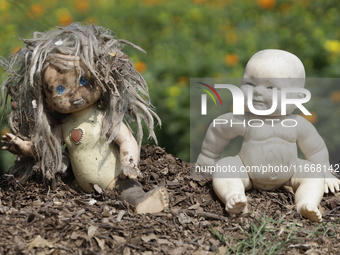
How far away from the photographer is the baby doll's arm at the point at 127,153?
2584mm

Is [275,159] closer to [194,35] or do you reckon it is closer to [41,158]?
[41,158]

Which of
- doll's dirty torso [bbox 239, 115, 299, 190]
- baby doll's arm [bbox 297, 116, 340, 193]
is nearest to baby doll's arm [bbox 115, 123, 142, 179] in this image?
doll's dirty torso [bbox 239, 115, 299, 190]

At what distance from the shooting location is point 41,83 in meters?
2.65

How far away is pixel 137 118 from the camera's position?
2.92 metres

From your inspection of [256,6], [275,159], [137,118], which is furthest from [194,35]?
[275,159]

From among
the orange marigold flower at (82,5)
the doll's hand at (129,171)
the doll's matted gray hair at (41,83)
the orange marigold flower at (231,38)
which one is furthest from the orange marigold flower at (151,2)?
the doll's hand at (129,171)

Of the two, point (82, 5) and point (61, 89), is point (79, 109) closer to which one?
point (61, 89)

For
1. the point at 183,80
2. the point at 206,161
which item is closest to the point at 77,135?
the point at 206,161

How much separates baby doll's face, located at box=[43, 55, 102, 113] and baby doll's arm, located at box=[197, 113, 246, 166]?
846 mm

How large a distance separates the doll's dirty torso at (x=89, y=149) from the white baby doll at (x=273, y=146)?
2.24 feet

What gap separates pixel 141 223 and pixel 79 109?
82 centimetres

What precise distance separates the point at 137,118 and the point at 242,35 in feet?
6.30
